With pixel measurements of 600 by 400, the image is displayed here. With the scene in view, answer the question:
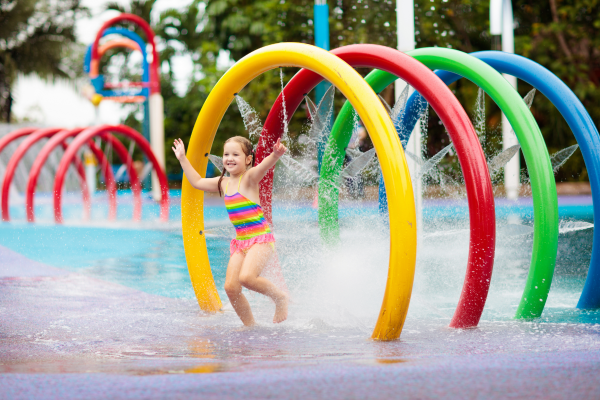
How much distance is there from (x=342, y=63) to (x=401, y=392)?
1.86m

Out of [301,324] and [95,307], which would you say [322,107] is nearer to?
[301,324]

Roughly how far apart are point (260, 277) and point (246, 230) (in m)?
0.31

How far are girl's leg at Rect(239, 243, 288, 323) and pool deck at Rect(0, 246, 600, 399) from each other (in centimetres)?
35

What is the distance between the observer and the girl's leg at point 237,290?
3877mm

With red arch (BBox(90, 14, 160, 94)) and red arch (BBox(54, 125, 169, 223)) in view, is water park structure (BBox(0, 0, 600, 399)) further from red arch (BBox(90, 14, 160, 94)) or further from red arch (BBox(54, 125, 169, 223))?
red arch (BBox(90, 14, 160, 94))

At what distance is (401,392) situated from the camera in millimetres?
2305

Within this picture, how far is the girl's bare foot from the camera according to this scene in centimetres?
396

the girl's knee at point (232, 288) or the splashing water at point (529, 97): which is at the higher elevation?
the splashing water at point (529, 97)

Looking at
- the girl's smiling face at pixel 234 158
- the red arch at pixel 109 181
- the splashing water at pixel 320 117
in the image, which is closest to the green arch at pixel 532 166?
the splashing water at pixel 320 117

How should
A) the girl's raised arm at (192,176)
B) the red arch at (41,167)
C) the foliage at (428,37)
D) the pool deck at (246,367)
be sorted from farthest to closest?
the red arch at (41,167) < the foliage at (428,37) < the girl's raised arm at (192,176) < the pool deck at (246,367)

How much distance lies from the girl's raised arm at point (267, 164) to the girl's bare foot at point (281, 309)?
0.72 m

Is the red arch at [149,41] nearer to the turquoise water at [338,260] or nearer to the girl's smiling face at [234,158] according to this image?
the turquoise water at [338,260]

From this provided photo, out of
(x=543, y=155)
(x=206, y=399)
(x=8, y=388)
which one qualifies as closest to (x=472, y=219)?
(x=543, y=155)

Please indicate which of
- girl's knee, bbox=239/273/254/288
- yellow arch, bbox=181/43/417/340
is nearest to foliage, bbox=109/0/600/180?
yellow arch, bbox=181/43/417/340
